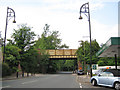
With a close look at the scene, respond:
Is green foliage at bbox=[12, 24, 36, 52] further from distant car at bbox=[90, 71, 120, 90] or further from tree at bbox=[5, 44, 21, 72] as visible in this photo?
distant car at bbox=[90, 71, 120, 90]

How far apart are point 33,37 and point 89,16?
17.6 m

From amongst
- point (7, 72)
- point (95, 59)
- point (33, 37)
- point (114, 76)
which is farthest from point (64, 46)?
point (114, 76)

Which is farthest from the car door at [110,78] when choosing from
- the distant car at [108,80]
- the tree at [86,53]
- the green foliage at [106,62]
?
the tree at [86,53]

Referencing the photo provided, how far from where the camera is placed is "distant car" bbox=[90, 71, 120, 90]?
12827 millimetres

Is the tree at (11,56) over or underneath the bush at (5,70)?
over

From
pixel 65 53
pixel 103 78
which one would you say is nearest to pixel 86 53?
pixel 65 53

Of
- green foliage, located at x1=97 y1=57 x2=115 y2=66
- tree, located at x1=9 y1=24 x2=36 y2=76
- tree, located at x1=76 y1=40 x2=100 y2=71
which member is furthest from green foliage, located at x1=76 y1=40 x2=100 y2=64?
tree, located at x1=9 y1=24 x2=36 y2=76

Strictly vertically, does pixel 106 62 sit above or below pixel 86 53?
below

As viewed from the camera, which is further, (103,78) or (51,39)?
(51,39)

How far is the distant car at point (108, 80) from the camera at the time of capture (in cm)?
1283

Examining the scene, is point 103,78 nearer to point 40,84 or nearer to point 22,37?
point 40,84

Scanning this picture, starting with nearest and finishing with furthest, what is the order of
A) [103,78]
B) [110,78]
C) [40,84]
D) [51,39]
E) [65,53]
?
[110,78], [103,78], [40,84], [65,53], [51,39]

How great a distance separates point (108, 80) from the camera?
13.8 meters

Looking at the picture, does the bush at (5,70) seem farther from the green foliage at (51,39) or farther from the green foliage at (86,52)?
the green foliage at (51,39)
